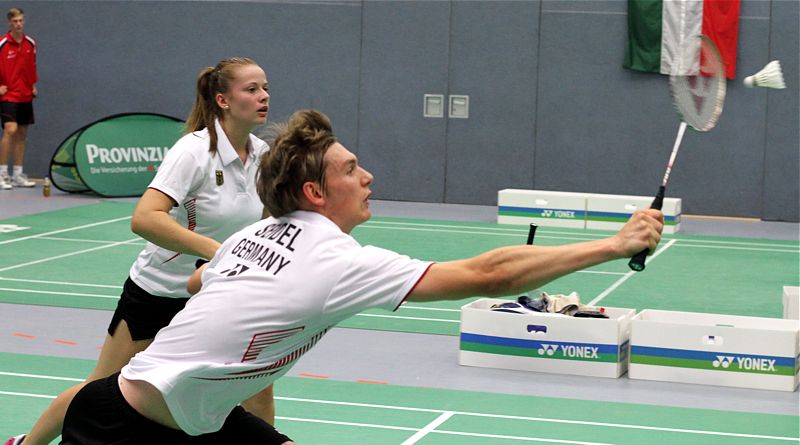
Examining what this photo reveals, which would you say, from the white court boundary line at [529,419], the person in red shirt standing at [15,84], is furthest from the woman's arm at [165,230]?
the person in red shirt standing at [15,84]

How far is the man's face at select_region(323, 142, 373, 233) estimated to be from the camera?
321cm

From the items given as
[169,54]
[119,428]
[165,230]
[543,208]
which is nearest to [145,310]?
[165,230]

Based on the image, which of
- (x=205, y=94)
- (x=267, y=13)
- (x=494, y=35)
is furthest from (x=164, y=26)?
(x=205, y=94)

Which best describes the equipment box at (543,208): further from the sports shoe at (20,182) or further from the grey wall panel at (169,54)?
the sports shoe at (20,182)

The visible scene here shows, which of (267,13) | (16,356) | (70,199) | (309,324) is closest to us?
(309,324)

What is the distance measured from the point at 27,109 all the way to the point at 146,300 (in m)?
12.0

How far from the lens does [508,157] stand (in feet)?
52.1

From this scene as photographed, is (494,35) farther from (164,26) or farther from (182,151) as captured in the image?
(182,151)

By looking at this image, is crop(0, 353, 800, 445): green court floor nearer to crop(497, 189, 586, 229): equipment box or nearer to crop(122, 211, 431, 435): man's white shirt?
crop(122, 211, 431, 435): man's white shirt

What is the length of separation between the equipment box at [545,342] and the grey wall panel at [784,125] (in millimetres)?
8199

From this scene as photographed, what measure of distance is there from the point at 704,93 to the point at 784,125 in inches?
423

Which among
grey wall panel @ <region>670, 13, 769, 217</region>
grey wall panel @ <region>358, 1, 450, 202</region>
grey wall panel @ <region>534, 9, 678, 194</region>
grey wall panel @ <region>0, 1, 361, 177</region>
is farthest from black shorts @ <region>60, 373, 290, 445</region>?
grey wall panel @ <region>0, 1, 361, 177</region>

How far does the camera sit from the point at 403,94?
16156 mm

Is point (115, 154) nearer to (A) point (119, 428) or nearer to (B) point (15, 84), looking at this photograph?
(B) point (15, 84)
